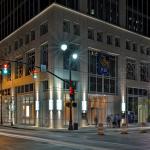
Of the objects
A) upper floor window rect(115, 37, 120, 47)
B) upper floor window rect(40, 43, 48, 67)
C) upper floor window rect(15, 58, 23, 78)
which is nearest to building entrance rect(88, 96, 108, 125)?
upper floor window rect(40, 43, 48, 67)

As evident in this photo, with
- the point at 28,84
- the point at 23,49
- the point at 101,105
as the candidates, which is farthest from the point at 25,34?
the point at 101,105

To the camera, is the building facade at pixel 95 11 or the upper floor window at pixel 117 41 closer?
the building facade at pixel 95 11

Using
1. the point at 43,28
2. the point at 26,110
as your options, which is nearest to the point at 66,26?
the point at 43,28

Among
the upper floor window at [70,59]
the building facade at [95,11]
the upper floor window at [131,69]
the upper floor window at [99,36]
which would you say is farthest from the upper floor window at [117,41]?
the upper floor window at [70,59]

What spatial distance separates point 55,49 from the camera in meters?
51.0

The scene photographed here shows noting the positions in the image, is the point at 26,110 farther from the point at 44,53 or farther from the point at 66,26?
the point at 66,26

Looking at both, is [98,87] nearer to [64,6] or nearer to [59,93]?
[59,93]

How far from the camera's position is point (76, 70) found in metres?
53.2

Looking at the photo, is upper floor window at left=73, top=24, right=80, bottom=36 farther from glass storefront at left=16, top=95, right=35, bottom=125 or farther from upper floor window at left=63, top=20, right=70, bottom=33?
glass storefront at left=16, top=95, right=35, bottom=125

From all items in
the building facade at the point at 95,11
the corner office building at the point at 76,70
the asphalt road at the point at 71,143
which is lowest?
the asphalt road at the point at 71,143

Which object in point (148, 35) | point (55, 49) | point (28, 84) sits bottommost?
point (28, 84)

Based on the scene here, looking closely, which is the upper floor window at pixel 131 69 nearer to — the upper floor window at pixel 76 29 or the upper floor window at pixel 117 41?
the upper floor window at pixel 117 41

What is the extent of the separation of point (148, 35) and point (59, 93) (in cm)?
2542

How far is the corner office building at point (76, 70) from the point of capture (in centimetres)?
5103
